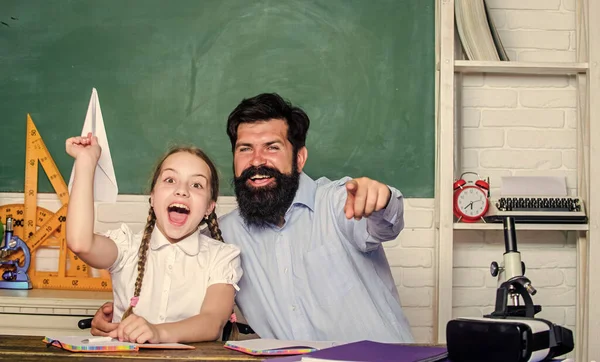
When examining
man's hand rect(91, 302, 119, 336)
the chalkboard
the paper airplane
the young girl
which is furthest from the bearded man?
the chalkboard

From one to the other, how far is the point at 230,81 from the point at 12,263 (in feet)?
4.00

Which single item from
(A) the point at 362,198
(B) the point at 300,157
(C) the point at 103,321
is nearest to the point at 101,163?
(C) the point at 103,321

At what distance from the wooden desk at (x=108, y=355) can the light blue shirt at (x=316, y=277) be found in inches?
31.6

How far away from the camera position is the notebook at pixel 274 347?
1.54 m

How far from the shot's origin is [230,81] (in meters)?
3.44

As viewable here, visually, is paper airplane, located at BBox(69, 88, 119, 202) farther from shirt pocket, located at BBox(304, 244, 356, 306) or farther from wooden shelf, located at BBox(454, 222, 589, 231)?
wooden shelf, located at BBox(454, 222, 589, 231)

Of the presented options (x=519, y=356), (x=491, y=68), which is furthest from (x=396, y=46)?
(x=519, y=356)

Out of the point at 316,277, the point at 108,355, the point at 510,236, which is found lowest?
the point at 108,355

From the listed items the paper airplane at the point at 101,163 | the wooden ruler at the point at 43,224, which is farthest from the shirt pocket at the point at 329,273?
the wooden ruler at the point at 43,224

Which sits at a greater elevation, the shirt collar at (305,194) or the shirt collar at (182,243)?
the shirt collar at (305,194)

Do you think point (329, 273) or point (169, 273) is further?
point (329, 273)

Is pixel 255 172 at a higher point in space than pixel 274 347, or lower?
higher

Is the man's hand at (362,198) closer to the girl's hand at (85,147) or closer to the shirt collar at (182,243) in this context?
the shirt collar at (182,243)

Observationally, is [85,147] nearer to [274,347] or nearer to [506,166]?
[274,347]
